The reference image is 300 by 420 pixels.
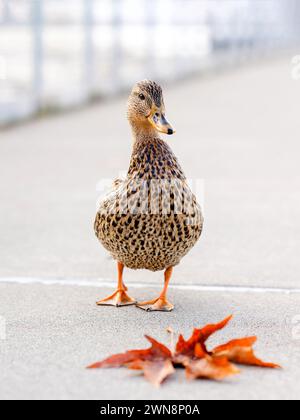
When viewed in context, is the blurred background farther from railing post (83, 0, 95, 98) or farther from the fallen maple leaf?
the fallen maple leaf

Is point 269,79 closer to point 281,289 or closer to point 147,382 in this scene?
point 281,289

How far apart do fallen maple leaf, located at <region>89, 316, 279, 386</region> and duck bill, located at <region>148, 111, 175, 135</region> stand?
94cm

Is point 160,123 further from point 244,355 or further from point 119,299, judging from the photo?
point 244,355

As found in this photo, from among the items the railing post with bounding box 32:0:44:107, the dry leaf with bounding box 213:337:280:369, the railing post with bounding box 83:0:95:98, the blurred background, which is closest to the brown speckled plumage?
the dry leaf with bounding box 213:337:280:369

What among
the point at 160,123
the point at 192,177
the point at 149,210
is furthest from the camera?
the point at 192,177

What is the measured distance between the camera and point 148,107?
418 centimetres

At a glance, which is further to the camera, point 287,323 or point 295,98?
point 295,98

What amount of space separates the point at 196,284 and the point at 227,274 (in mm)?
262

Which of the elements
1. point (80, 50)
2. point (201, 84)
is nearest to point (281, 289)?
point (80, 50)

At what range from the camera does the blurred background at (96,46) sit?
11.6 meters

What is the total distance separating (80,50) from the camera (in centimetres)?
1397

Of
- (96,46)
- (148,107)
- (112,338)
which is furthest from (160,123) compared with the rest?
(96,46)

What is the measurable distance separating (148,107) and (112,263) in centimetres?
125

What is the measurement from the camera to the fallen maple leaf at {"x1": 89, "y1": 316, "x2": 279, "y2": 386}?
3.33 meters
